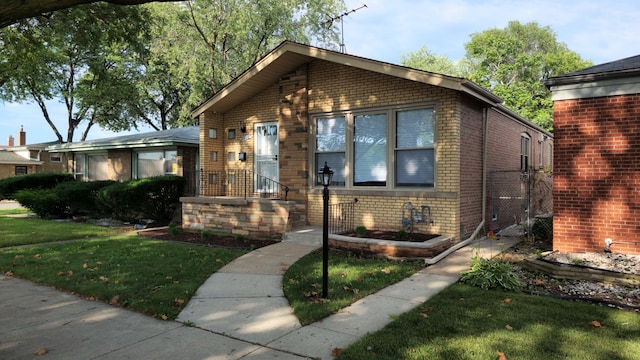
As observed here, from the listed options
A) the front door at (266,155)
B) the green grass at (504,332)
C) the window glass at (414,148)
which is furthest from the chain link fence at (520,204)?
the front door at (266,155)

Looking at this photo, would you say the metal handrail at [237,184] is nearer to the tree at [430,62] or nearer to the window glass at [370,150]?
the window glass at [370,150]

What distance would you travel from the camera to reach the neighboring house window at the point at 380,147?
9180mm

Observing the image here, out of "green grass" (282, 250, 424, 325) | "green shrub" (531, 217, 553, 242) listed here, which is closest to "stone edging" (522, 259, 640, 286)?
"green grass" (282, 250, 424, 325)

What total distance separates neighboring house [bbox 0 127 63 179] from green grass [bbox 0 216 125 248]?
27119mm

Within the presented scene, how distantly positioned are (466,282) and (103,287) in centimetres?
549

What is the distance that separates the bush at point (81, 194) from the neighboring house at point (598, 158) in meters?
14.7

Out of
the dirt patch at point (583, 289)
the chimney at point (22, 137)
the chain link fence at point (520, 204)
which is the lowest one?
the dirt patch at point (583, 289)

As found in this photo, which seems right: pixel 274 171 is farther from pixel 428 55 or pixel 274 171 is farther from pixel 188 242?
pixel 428 55

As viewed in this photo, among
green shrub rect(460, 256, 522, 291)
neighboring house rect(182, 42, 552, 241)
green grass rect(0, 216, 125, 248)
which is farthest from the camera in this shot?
green grass rect(0, 216, 125, 248)

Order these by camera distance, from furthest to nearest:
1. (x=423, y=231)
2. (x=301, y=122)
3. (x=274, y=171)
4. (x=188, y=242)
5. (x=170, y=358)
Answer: (x=274, y=171) → (x=301, y=122) → (x=188, y=242) → (x=423, y=231) → (x=170, y=358)

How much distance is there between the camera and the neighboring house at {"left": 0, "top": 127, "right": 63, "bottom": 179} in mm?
37000

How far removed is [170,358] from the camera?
3727 millimetres

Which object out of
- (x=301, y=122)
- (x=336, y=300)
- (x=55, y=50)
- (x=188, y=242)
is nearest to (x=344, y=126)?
(x=301, y=122)

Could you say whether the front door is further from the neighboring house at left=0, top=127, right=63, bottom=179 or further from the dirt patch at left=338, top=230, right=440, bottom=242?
the neighboring house at left=0, top=127, right=63, bottom=179
